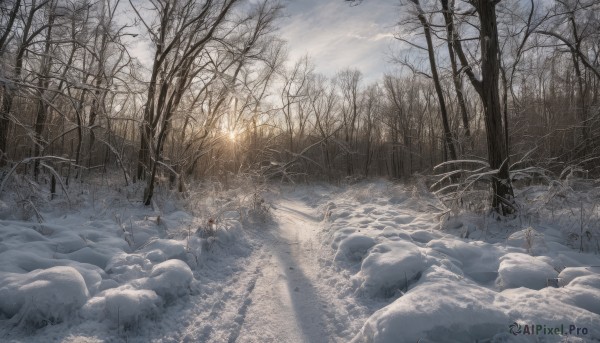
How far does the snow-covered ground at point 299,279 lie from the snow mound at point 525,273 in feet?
0.04

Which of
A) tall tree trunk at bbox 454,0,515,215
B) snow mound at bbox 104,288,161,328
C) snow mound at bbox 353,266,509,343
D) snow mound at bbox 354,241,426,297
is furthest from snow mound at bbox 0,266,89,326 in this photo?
tall tree trunk at bbox 454,0,515,215

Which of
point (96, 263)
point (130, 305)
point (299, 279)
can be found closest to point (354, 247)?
point (299, 279)

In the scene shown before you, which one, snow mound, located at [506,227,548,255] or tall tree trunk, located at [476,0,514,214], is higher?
tall tree trunk, located at [476,0,514,214]

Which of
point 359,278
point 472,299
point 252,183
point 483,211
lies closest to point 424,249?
point 359,278

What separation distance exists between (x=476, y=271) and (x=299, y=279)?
7.53ft

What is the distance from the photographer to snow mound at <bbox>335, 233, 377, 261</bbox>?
16.6ft

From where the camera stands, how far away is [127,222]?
5777mm

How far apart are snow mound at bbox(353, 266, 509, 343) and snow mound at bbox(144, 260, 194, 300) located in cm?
207

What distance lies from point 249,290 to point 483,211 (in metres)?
4.63

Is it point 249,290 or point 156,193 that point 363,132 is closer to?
point 156,193

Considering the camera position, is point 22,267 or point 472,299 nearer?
point 472,299

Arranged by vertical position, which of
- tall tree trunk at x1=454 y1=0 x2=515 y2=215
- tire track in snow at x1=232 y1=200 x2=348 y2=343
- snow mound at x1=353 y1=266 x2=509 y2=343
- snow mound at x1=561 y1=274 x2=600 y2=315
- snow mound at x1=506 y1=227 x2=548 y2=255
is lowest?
tire track in snow at x1=232 y1=200 x2=348 y2=343

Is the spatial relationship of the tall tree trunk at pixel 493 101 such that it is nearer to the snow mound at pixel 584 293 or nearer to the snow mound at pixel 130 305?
the snow mound at pixel 584 293

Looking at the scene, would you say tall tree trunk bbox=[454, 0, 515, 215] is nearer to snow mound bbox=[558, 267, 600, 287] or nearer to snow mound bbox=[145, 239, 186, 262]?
snow mound bbox=[558, 267, 600, 287]
